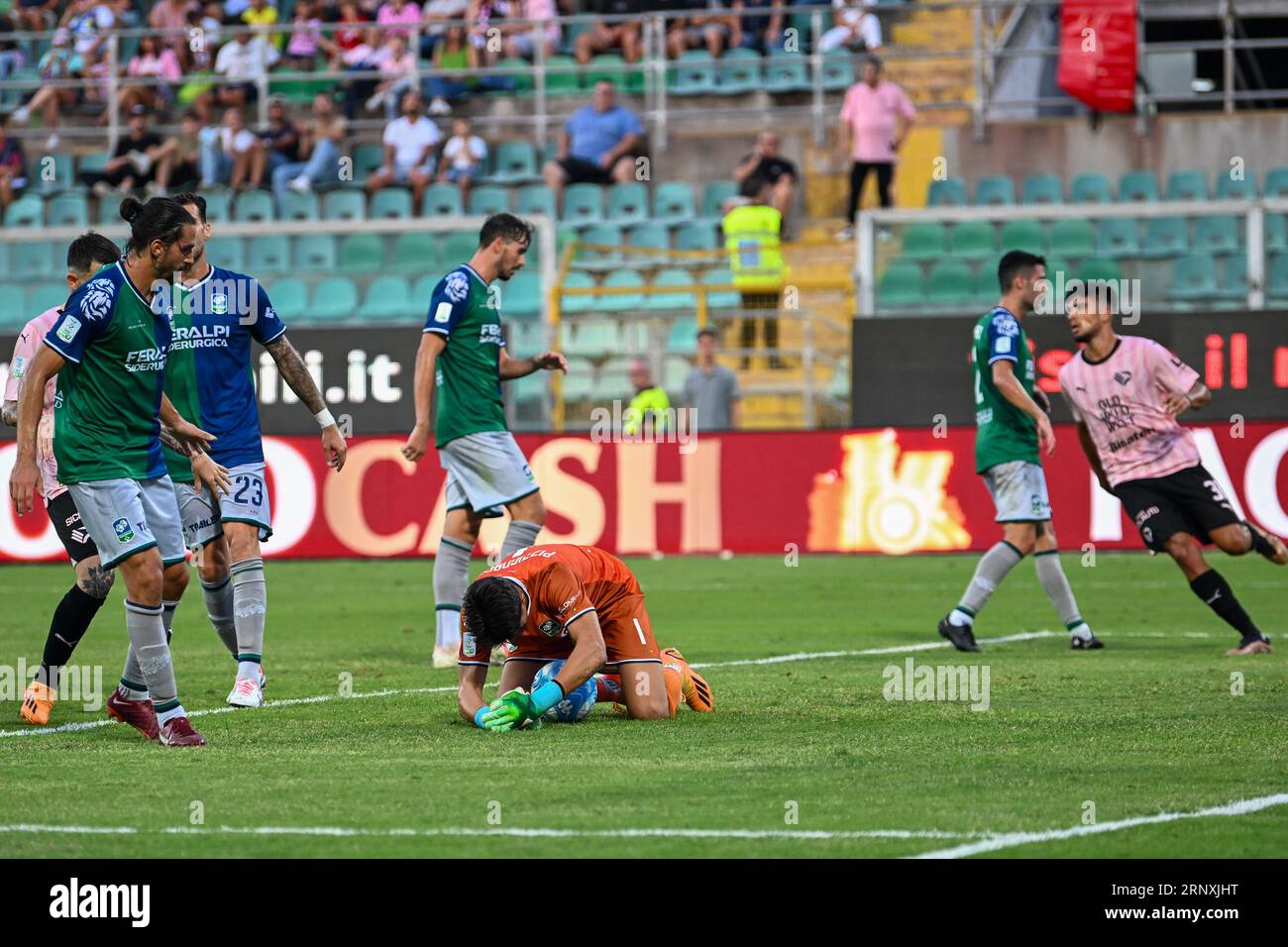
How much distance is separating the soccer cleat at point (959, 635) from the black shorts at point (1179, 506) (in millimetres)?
1174

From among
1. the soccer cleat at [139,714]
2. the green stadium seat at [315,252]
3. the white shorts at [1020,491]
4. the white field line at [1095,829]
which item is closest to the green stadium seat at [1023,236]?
the green stadium seat at [315,252]

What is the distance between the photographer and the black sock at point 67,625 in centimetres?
925

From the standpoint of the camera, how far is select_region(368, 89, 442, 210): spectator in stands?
26219mm

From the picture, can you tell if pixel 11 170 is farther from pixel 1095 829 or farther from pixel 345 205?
pixel 1095 829

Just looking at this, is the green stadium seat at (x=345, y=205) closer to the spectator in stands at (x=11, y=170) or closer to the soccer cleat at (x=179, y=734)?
the spectator in stands at (x=11, y=170)

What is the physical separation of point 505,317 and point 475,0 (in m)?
7.30

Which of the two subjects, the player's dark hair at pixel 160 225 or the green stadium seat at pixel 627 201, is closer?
the player's dark hair at pixel 160 225

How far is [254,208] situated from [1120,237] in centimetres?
1094

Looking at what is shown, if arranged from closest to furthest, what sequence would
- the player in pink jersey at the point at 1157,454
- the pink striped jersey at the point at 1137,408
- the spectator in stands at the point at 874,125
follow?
the player in pink jersey at the point at 1157,454
the pink striped jersey at the point at 1137,408
the spectator in stands at the point at 874,125

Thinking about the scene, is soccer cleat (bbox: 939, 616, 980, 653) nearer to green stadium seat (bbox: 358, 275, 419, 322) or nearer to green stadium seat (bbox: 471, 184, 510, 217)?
green stadium seat (bbox: 358, 275, 419, 322)

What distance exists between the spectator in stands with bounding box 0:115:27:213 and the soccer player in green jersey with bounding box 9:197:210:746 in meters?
20.7

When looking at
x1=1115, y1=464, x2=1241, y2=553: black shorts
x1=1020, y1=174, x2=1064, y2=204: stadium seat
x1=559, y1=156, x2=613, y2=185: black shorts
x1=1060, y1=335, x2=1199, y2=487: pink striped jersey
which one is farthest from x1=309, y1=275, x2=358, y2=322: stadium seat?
x1=1115, y1=464, x2=1241, y2=553: black shorts
